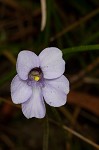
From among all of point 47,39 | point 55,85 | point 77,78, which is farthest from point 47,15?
point 55,85

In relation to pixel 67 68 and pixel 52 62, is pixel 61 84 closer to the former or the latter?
pixel 52 62

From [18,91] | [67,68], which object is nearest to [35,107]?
[18,91]

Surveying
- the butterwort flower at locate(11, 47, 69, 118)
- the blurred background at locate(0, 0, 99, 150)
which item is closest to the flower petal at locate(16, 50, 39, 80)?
the butterwort flower at locate(11, 47, 69, 118)

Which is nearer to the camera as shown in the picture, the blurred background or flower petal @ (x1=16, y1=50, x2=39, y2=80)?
flower petal @ (x1=16, y1=50, x2=39, y2=80)

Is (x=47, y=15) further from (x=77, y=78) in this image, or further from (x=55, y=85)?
(x=55, y=85)

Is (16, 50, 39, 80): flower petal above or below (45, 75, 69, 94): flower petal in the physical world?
above

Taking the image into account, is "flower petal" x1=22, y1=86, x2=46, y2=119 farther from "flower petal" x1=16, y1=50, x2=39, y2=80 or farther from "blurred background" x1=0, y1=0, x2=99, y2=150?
"blurred background" x1=0, y1=0, x2=99, y2=150
